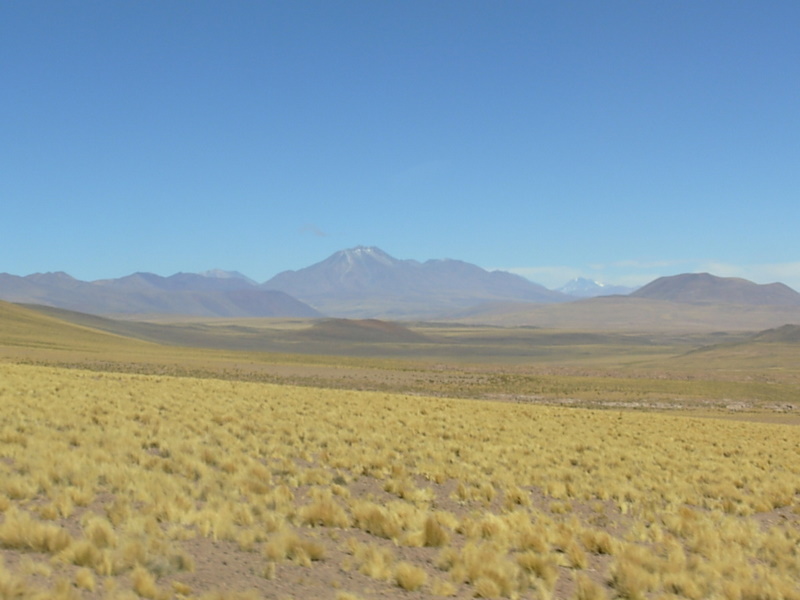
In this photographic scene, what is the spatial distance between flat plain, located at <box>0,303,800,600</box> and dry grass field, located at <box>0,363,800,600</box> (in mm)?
35

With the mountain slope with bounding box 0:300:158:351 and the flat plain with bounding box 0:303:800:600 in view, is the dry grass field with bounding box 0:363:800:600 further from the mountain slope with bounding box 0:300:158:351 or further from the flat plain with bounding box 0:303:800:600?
the mountain slope with bounding box 0:300:158:351

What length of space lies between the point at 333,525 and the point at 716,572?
16.6 ft

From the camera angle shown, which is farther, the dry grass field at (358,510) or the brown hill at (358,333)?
the brown hill at (358,333)

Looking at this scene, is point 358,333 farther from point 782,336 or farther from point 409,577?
point 409,577

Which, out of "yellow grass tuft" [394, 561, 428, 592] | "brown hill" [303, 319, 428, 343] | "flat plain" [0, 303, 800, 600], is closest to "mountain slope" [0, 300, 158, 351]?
"flat plain" [0, 303, 800, 600]

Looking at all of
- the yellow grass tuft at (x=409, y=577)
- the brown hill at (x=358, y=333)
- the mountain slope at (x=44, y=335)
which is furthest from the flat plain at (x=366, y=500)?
the brown hill at (x=358, y=333)

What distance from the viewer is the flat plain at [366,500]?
24.4ft

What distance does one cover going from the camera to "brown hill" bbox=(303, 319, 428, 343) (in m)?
172

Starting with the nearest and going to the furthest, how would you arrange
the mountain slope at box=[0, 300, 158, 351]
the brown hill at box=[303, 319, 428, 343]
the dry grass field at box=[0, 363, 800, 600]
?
1. the dry grass field at box=[0, 363, 800, 600]
2. the mountain slope at box=[0, 300, 158, 351]
3. the brown hill at box=[303, 319, 428, 343]

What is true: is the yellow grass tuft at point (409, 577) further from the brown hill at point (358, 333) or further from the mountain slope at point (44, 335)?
the brown hill at point (358, 333)

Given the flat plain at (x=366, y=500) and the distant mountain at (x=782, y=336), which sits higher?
the distant mountain at (x=782, y=336)

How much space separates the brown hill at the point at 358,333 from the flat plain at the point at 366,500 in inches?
5734

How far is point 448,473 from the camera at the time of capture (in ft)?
44.8

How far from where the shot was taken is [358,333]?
182625 millimetres
